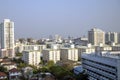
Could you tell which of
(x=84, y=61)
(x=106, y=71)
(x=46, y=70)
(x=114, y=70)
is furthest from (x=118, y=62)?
(x=46, y=70)

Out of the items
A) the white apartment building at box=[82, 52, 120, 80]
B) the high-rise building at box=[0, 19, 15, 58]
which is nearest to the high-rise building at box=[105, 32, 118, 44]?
the high-rise building at box=[0, 19, 15, 58]

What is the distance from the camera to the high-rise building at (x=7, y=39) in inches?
465

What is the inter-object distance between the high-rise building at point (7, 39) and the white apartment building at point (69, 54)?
6.85 ft

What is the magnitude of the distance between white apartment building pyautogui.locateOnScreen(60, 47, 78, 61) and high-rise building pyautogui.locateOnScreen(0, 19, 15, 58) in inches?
82.2

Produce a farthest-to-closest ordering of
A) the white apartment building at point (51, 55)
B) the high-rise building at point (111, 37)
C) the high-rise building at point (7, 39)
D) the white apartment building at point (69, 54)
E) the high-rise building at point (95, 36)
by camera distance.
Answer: the high-rise building at point (111, 37), the high-rise building at point (95, 36), the high-rise building at point (7, 39), the white apartment building at point (69, 54), the white apartment building at point (51, 55)

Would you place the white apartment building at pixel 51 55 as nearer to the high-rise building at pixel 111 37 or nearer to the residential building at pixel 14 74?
the residential building at pixel 14 74

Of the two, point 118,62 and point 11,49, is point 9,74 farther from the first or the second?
point 11,49

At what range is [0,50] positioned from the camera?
12.0m

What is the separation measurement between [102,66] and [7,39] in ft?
23.0

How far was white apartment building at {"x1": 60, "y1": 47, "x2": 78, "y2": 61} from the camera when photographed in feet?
37.3

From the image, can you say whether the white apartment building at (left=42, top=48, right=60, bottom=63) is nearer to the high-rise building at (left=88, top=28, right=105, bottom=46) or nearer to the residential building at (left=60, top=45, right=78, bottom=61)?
the residential building at (left=60, top=45, right=78, bottom=61)

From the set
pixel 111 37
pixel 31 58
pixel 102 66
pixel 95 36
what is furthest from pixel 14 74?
pixel 111 37

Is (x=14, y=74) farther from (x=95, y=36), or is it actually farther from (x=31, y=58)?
(x=95, y=36)

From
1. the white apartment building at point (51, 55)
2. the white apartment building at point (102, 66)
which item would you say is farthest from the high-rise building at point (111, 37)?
the white apartment building at point (102, 66)
